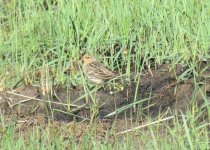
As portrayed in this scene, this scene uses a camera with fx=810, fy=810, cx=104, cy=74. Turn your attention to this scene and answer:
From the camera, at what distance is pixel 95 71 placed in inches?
318

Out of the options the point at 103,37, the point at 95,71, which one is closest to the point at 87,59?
the point at 95,71

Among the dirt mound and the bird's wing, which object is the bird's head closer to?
the bird's wing

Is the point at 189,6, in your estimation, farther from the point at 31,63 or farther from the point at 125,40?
the point at 31,63

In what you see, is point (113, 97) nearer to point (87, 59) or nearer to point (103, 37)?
point (87, 59)

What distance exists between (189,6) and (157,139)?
9.36 ft

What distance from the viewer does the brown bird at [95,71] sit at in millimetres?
8008

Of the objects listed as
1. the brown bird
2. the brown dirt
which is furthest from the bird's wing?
the brown dirt

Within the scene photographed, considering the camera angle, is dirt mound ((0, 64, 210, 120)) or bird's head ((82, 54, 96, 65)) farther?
bird's head ((82, 54, 96, 65))

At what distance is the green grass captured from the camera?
8297 millimetres

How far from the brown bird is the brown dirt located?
14cm

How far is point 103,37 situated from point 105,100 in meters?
1.11

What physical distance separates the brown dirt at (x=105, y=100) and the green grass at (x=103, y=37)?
157mm

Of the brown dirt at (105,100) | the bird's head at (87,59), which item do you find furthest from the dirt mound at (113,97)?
the bird's head at (87,59)

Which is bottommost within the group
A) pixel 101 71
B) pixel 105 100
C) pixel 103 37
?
pixel 105 100
